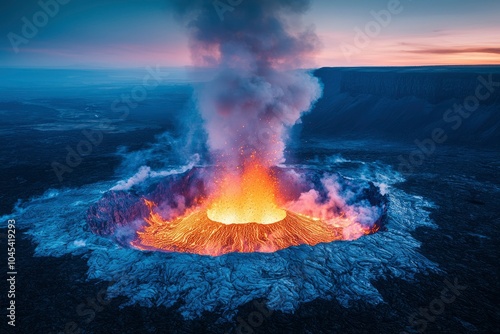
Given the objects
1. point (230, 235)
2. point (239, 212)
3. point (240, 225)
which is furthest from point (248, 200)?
point (230, 235)

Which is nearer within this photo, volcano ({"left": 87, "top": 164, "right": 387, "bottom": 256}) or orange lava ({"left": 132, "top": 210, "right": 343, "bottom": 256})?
orange lava ({"left": 132, "top": 210, "right": 343, "bottom": 256})

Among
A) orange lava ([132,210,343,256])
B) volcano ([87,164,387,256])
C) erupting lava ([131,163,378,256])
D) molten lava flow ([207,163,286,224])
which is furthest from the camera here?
molten lava flow ([207,163,286,224])

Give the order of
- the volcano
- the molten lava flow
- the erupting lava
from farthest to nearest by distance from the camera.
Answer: the molten lava flow → the volcano → the erupting lava

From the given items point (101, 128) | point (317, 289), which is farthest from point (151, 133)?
point (317, 289)

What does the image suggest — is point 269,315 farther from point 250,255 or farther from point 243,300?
point 250,255

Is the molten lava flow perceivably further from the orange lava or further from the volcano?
the orange lava

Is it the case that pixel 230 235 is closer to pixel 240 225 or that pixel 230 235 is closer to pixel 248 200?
pixel 240 225

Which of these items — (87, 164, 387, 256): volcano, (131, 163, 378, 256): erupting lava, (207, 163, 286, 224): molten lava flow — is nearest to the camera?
(131, 163, 378, 256): erupting lava

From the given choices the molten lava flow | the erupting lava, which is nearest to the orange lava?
the erupting lava
